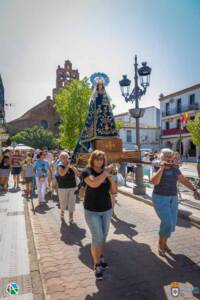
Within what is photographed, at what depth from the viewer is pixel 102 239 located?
385cm

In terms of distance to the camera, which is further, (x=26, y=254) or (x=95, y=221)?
(x=26, y=254)

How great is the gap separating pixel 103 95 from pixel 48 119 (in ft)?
153

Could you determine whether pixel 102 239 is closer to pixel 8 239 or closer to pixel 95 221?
pixel 95 221

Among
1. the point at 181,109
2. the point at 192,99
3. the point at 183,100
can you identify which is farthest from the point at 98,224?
the point at 183,100

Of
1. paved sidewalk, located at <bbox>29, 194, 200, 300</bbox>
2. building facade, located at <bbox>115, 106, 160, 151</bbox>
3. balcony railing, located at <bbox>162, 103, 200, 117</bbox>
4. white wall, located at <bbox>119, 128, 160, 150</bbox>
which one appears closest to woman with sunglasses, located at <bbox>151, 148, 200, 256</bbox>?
paved sidewalk, located at <bbox>29, 194, 200, 300</bbox>

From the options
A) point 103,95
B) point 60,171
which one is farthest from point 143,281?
point 103,95

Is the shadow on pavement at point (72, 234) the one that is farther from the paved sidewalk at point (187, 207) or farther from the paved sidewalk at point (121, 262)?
the paved sidewalk at point (187, 207)

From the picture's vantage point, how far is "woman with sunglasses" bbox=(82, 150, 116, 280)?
12.5 feet

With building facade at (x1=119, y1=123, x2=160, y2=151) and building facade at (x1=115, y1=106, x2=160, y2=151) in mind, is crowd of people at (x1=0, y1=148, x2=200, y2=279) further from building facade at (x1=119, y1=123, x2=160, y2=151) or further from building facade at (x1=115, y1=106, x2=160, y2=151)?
building facade at (x1=119, y1=123, x2=160, y2=151)

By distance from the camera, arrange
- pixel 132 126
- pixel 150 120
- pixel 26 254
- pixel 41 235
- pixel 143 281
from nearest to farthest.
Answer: pixel 143 281 < pixel 26 254 < pixel 41 235 < pixel 132 126 < pixel 150 120

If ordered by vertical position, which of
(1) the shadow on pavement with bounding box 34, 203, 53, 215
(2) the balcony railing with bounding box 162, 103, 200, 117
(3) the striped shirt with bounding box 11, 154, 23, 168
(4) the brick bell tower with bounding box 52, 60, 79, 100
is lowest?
(1) the shadow on pavement with bounding box 34, 203, 53, 215

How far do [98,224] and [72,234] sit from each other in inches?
87.4

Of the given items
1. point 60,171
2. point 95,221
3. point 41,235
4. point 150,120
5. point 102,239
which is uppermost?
point 150,120

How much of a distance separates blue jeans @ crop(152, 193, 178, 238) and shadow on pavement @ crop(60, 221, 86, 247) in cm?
175
